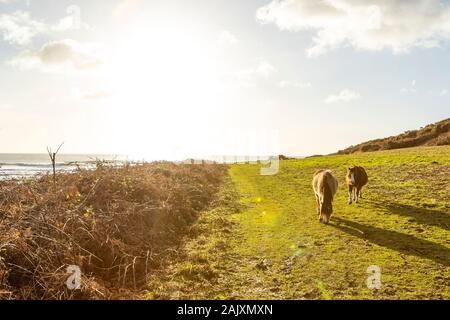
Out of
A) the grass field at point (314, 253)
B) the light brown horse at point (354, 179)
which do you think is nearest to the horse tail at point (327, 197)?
the grass field at point (314, 253)

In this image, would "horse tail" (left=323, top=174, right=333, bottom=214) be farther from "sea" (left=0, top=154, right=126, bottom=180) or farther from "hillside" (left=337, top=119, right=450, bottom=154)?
"hillside" (left=337, top=119, right=450, bottom=154)

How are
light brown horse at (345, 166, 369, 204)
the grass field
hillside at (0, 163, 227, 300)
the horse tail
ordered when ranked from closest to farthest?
hillside at (0, 163, 227, 300) < the grass field < the horse tail < light brown horse at (345, 166, 369, 204)

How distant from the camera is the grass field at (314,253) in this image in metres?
7.57

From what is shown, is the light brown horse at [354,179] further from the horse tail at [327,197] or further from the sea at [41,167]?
the sea at [41,167]

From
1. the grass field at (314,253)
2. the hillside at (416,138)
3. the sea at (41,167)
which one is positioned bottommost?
the grass field at (314,253)

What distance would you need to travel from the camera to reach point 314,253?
1001 centimetres

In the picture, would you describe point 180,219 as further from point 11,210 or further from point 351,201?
point 351,201

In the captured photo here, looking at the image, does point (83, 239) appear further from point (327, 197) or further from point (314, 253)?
point (327, 197)

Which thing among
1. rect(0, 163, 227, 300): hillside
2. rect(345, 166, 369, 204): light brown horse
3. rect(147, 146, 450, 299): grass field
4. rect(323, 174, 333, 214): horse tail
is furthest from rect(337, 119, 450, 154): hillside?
rect(0, 163, 227, 300): hillside

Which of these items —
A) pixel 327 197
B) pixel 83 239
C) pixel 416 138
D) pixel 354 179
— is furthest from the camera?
pixel 416 138

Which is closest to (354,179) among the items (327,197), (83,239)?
(327,197)

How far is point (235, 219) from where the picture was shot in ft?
51.2

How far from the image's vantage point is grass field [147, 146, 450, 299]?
298 inches
